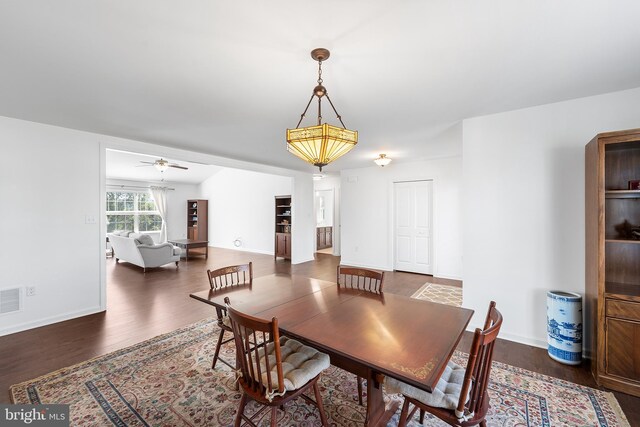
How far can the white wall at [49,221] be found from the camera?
3.07 metres

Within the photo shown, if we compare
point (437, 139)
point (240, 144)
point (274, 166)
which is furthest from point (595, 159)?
point (274, 166)

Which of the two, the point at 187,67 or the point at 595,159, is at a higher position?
the point at 187,67

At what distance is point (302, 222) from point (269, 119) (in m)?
4.31

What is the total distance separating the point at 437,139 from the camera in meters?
4.04

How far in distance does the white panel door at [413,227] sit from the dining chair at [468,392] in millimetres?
4577

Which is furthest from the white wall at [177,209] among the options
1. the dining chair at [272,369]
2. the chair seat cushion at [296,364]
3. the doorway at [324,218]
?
the dining chair at [272,369]

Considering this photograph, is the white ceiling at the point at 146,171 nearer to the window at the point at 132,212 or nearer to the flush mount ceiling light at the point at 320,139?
the window at the point at 132,212

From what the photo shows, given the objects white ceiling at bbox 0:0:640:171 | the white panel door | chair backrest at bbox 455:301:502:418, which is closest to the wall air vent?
white ceiling at bbox 0:0:640:171

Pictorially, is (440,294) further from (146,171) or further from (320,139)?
(146,171)

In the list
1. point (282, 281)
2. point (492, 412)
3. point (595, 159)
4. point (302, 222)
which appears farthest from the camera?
point (302, 222)

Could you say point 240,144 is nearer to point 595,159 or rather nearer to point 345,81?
point 345,81

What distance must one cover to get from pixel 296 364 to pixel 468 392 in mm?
917

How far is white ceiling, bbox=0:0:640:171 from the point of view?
146 cm

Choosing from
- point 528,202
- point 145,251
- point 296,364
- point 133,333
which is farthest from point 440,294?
point 145,251
